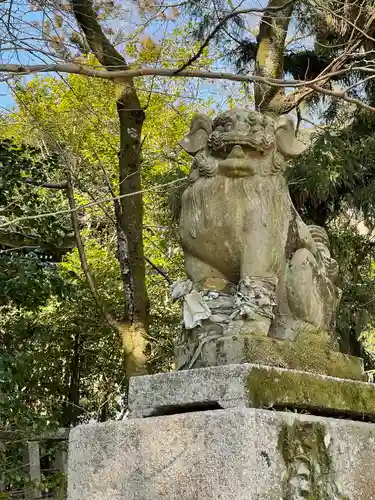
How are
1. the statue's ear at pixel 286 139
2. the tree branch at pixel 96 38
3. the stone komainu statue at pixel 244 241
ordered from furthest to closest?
1. the tree branch at pixel 96 38
2. the statue's ear at pixel 286 139
3. the stone komainu statue at pixel 244 241

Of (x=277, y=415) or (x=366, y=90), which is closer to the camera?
(x=277, y=415)

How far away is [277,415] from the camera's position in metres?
2.64

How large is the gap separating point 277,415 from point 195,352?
1.61 feet

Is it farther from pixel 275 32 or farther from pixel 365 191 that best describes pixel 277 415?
pixel 275 32

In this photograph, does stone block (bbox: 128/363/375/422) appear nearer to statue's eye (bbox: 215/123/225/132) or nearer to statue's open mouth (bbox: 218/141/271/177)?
statue's open mouth (bbox: 218/141/271/177)

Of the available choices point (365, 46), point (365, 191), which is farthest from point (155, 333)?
point (365, 46)

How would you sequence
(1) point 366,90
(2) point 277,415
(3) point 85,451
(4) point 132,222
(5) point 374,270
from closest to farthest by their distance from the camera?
(2) point 277,415, (3) point 85,451, (4) point 132,222, (1) point 366,90, (5) point 374,270

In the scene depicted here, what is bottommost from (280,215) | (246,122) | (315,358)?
(315,358)

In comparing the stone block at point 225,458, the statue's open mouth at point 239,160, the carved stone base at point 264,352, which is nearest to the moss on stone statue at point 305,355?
the carved stone base at point 264,352

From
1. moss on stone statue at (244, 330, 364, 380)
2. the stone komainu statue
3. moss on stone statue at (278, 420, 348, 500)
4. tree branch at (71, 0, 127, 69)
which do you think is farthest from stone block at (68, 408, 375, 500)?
tree branch at (71, 0, 127, 69)

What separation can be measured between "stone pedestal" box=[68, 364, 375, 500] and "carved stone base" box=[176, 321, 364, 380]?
0.33ft

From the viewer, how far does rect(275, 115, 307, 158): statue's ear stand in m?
3.41

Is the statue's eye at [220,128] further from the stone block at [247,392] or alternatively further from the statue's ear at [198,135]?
the stone block at [247,392]

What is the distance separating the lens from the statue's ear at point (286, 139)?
11.2ft
